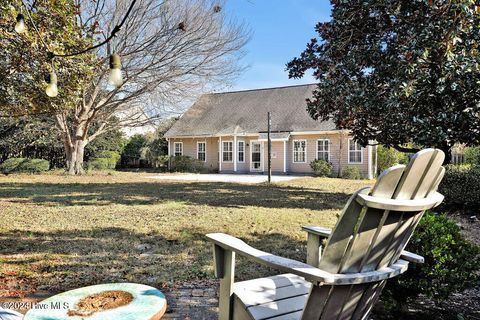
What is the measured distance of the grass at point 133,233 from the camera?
3436 mm

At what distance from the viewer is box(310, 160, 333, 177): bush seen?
17891 mm

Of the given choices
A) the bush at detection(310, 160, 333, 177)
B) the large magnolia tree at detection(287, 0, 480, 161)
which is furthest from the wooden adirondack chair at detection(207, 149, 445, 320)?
the bush at detection(310, 160, 333, 177)

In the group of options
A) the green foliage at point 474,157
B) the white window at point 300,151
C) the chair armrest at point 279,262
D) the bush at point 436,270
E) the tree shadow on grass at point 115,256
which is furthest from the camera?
the white window at point 300,151

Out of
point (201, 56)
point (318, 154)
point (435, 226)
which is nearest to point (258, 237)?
point (435, 226)

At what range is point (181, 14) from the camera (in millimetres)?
15188

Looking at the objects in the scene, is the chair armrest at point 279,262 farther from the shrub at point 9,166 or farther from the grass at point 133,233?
the shrub at point 9,166

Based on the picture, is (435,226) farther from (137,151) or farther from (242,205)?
(137,151)

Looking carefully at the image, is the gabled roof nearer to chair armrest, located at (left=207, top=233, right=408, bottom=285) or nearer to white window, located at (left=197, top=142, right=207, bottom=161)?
white window, located at (left=197, top=142, right=207, bottom=161)

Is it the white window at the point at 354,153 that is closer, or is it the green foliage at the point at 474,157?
the green foliage at the point at 474,157

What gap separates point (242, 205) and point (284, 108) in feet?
47.9

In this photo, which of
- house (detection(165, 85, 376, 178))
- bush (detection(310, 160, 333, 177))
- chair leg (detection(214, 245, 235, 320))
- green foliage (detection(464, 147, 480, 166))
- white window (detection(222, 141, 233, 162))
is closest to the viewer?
chair leg (detection(214, 245, 235, 320))

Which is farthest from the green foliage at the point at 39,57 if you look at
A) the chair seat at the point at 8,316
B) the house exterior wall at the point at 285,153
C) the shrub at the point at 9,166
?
the house exterior wall at the point at 285,153

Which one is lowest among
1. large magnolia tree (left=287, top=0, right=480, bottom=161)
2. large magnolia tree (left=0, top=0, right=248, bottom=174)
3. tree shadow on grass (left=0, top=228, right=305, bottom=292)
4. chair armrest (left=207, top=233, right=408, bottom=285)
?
tree shadow on grass (left=0, top=228, right=305, bottom=292)

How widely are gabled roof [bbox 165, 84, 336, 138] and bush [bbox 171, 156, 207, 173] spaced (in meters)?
1.88
